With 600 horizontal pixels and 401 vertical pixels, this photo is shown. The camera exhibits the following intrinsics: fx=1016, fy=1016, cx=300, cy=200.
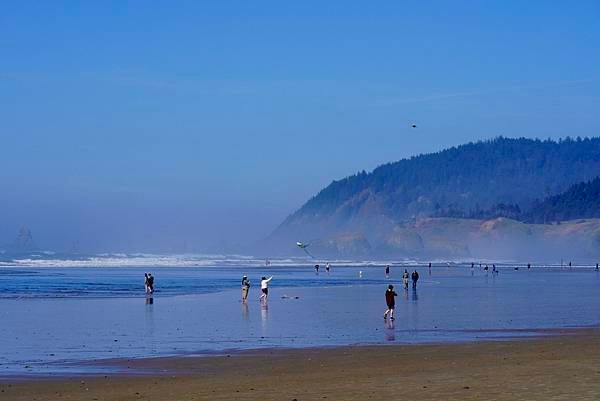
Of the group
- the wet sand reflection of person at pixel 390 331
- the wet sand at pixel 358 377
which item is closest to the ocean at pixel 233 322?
the wet sand reflection of person at pixel 390 331

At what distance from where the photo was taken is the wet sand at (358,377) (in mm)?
16750

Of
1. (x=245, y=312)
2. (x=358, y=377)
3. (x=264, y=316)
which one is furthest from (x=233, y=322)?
(x=358, y=377)

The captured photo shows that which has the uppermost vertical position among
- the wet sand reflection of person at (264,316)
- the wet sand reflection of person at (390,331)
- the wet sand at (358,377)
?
the wet sand reflection of person at (264,316)

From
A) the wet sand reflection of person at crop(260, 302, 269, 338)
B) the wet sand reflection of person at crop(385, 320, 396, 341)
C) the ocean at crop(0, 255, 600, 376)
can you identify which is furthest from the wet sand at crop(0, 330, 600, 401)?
the wet sand reflection of person at crop(260, 302, 269, 338)

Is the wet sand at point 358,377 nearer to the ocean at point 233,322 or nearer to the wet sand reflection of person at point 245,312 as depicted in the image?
the ocean at point 233,322

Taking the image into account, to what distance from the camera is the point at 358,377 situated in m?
19.3

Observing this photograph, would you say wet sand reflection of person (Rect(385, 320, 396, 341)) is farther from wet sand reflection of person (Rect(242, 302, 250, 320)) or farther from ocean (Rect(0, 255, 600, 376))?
wet sand reflection of person (Rect(242, 302, 250, 320))

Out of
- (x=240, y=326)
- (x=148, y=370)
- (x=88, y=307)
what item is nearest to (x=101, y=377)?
(x=148, y=370)

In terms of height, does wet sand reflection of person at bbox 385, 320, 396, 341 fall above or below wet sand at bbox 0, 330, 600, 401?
above

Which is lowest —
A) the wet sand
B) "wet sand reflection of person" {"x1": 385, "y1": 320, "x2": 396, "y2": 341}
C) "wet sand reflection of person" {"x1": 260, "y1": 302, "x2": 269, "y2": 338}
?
the wet sand

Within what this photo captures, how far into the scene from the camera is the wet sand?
16750 millimetres

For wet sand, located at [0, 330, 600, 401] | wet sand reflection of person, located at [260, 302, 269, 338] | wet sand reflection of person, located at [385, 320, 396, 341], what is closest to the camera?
wet sand, located at [0, 330, 600, 401]

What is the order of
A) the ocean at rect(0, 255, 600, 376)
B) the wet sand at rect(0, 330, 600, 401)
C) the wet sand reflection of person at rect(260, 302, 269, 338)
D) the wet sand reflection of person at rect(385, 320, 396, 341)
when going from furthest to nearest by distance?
1. the wet sand reflection of person at rect(260, 302, 269, 338)
2. the wet sand reflection of person at rect(385, 320, 396, 341)
3. the ocean at rect(0, 255, 600, 376)
4. the wet sand at rect(0, 330, 600, 401)

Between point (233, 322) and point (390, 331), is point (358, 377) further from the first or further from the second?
point (233, 322)
